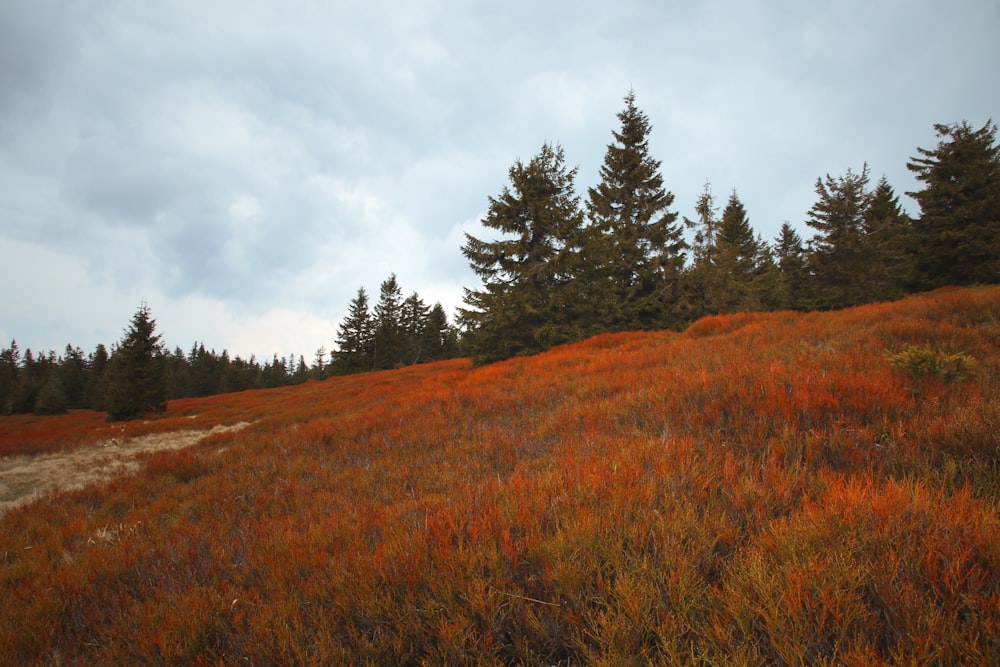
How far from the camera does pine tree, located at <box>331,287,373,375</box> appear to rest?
48.2m

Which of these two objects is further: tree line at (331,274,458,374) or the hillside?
tree line at (331,274,458,374)

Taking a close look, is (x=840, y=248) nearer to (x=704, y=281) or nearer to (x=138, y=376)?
(x=704, y=281)

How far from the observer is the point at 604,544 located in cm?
214

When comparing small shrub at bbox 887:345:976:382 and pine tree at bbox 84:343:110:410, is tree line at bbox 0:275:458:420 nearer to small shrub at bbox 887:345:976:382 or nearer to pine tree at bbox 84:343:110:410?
pine tree at bbox 84:343:110:410

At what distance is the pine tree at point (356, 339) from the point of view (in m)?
48.2

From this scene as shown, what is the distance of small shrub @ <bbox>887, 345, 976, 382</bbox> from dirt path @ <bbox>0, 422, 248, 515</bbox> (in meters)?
13.1

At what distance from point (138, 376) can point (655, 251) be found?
36.8m

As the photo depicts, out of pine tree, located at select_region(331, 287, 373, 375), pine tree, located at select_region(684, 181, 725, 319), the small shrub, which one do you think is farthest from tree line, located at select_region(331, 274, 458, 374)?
the small shrub

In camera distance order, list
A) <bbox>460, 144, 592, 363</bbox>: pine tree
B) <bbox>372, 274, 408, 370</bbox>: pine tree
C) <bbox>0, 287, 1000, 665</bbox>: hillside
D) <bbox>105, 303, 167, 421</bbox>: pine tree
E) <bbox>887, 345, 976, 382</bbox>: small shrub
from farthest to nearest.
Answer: <bbox>372, 274, 408, 370</bbox>: pine tree < <bbox>105, 303, 167, 421</bbox>: pine tree < <bbox>460, 144, 592, 363</bbox>: pine tree < <bbox>887, 345, 976, 382</bbox>: small shrub < <bbox>0, 287, 1000, 665</bbox>: hillside

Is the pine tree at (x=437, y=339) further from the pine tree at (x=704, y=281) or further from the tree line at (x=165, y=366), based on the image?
the pine tree at (x=704, y=281)

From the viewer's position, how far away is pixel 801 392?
13.0ft

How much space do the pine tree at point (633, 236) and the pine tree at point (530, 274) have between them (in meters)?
1.59

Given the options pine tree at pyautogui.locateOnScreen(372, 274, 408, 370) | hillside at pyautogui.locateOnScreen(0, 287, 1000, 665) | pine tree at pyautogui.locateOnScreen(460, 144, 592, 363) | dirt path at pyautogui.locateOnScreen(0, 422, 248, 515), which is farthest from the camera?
pine tree at pyautogui.locateOnScreen(372, 274, 408, 370)

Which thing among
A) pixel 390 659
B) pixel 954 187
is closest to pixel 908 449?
pixel 390 659
